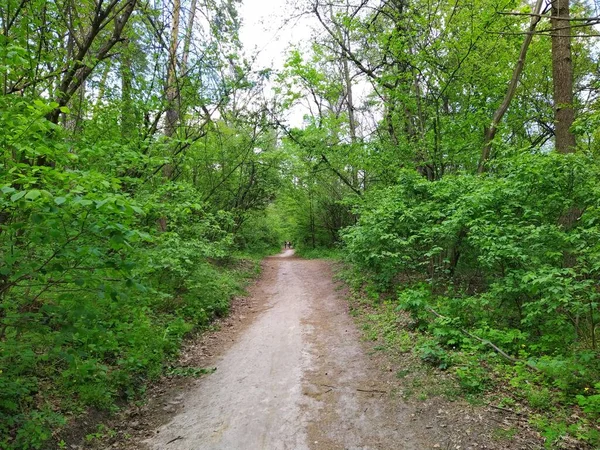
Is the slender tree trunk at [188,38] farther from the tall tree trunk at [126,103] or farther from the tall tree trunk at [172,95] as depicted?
the tall tree trunk at [126,103]

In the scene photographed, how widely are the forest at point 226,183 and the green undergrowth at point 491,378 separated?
29 millimetres

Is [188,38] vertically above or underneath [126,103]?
above

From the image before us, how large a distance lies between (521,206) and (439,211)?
180 cm

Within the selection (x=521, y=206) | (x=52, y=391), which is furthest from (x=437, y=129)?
(x=52, y=391)

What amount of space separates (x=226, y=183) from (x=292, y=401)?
10960 millimetres

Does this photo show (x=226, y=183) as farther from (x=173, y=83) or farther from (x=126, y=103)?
(x=126, y=103)

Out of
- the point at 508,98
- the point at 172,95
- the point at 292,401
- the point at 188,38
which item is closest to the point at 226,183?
the point at 172,95

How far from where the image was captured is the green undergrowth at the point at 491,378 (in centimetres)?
328

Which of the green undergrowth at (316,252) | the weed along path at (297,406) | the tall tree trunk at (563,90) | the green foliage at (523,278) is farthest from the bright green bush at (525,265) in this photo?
the green undergrowth at (316,252)

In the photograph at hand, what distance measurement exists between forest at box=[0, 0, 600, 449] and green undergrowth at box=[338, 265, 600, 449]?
29mm

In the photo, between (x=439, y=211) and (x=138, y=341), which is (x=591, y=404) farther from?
(x=138, y=341)

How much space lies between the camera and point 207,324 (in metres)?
7.74

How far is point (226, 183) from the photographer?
14148mm

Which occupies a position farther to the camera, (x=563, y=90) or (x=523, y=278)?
(x=563, y=90)
